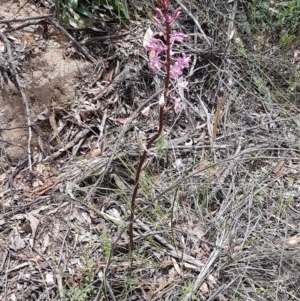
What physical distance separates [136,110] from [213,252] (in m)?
0.91

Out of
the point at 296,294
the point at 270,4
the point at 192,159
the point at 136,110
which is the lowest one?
the point at 296,294

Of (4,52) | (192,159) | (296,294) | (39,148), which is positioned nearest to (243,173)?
(192,159)

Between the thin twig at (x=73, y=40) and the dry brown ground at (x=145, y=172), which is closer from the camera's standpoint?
the dry brown ground at (x=145, y=172)

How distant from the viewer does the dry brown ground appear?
7.11 ft

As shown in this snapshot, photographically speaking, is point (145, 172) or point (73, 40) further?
point (73, 40)

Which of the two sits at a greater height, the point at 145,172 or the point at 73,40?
the point at 73,40

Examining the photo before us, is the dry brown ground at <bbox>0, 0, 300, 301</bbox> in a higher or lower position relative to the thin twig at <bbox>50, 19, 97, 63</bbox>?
lower

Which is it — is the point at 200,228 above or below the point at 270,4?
below

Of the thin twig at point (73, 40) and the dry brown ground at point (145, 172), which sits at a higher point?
the thin twig at point (73, 40)

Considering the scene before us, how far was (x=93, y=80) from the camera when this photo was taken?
2852 mm

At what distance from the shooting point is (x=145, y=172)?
2520mm

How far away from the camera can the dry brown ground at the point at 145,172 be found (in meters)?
2.17

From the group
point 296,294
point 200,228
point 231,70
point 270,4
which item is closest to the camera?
point 296,294

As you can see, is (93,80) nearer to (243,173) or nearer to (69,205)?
(69,205)
